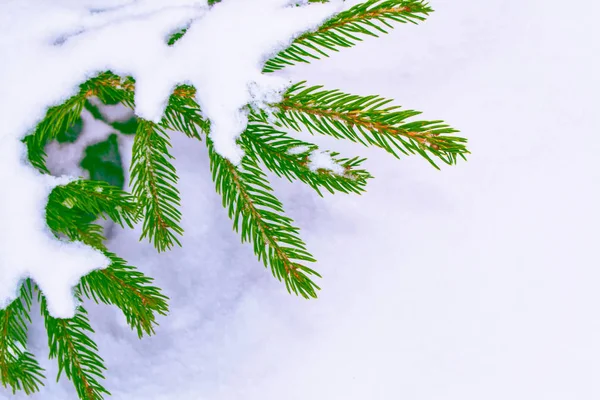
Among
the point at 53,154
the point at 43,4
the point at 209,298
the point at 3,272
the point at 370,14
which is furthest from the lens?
the point at 209,298

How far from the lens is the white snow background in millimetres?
1284

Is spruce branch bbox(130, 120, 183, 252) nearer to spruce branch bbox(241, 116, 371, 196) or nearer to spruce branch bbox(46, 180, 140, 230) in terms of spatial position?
spruce branch bbox(46, 180, 140, 230)

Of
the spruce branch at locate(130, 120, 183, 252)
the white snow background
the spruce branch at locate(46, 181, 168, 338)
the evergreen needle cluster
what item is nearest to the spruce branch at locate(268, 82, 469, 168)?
the evergreen needle cluster

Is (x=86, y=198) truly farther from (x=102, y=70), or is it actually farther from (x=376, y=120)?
(x=376, y=120)

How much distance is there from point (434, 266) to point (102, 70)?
3.19 feet

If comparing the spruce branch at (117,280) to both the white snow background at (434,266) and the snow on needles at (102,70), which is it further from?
the white snow background at (434,266)

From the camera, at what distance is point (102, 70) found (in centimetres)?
81

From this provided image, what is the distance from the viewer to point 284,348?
130cm

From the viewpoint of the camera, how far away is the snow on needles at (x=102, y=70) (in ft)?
2.44

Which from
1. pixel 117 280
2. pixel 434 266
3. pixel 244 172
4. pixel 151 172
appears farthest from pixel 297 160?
pixel 434 266

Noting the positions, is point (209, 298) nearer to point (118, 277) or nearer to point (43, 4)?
point (118, 277)

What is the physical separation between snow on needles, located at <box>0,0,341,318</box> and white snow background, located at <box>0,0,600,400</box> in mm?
496

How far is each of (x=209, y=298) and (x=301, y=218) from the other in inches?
13.9

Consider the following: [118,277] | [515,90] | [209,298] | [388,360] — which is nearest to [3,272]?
[118,277]
